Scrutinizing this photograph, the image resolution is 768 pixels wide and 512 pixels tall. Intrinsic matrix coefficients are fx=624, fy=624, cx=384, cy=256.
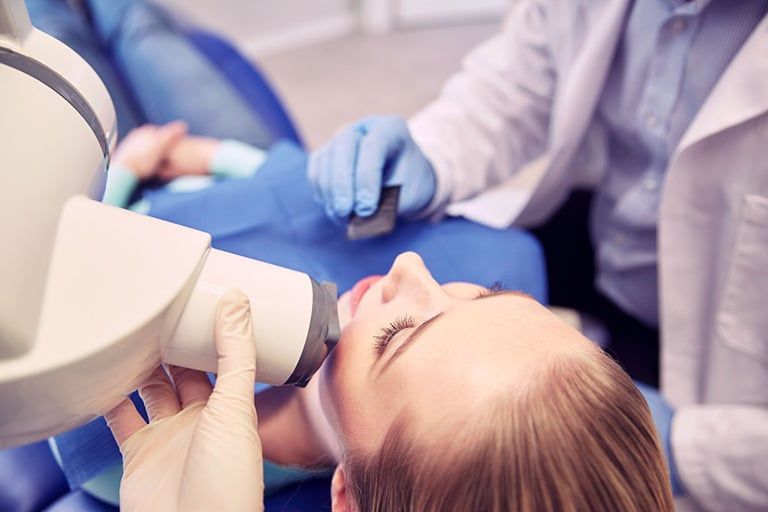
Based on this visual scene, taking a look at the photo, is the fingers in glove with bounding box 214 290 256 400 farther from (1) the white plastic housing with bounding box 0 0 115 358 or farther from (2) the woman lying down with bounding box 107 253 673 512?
Answer: (1) the white plastic housing with bounding box 0 0 115 358

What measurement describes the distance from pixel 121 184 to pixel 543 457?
2.86 ft

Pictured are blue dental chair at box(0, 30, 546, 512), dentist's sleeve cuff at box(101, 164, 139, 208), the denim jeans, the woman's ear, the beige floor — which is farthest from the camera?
the beige floor

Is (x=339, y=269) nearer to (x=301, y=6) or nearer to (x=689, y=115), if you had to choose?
(x=689, y=115)

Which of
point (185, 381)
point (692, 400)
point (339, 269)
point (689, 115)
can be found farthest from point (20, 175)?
point (692, 400)

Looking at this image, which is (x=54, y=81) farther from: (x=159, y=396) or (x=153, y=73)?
(x=153, y=73)

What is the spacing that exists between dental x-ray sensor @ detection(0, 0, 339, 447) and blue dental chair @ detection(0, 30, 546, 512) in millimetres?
227

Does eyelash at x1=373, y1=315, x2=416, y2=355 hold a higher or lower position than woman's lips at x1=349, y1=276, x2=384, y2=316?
higher

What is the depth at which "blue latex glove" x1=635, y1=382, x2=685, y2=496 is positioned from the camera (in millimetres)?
886

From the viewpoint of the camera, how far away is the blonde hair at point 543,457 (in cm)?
49

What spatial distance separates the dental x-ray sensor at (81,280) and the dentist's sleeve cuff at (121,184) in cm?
55

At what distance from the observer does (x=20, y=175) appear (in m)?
0.41

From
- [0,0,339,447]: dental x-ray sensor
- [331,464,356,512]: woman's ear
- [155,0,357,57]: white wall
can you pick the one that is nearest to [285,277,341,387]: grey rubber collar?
[0,0,339,447]: dental x-ray sensor

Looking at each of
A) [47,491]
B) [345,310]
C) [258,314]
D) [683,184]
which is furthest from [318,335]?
[683,184]

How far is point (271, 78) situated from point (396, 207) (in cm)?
182
